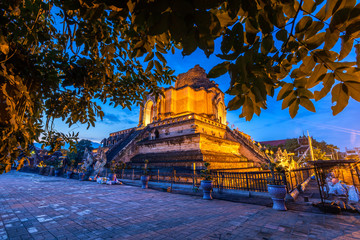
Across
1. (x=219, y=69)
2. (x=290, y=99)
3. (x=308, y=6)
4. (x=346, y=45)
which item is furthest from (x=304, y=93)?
(x=219, y=69)

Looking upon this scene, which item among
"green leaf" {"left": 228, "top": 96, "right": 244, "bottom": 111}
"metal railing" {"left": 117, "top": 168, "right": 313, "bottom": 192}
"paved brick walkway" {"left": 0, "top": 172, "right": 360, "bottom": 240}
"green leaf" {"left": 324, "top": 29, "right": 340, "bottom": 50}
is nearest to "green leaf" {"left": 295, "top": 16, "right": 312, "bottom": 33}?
"green leaf" {"left": 324, "top": 29, "right": 340, "bottom": 50}

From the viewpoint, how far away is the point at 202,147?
1617cm

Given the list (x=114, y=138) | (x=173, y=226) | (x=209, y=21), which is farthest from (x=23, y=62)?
(x=114, y=138)

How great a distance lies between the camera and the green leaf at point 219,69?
1.16m

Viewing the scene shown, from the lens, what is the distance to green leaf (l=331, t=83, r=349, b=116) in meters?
1.17

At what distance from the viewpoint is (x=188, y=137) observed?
16.8m

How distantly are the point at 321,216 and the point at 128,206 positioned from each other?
652 cm

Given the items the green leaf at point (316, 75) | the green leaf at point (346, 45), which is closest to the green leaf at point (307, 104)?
the green leaf at point (316, 75)

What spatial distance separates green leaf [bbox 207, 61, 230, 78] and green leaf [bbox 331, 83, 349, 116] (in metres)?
0.84

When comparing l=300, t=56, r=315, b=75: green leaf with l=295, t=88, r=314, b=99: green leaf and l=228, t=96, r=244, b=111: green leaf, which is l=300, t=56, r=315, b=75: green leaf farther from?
l=228, t=96, r=244, b=111: green leaf

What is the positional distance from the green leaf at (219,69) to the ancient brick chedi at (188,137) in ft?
41.2

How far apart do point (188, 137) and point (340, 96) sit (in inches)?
620

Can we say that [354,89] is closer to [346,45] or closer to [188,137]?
[346,45]

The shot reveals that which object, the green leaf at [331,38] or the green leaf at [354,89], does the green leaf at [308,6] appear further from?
the green leaf at [354,89]
